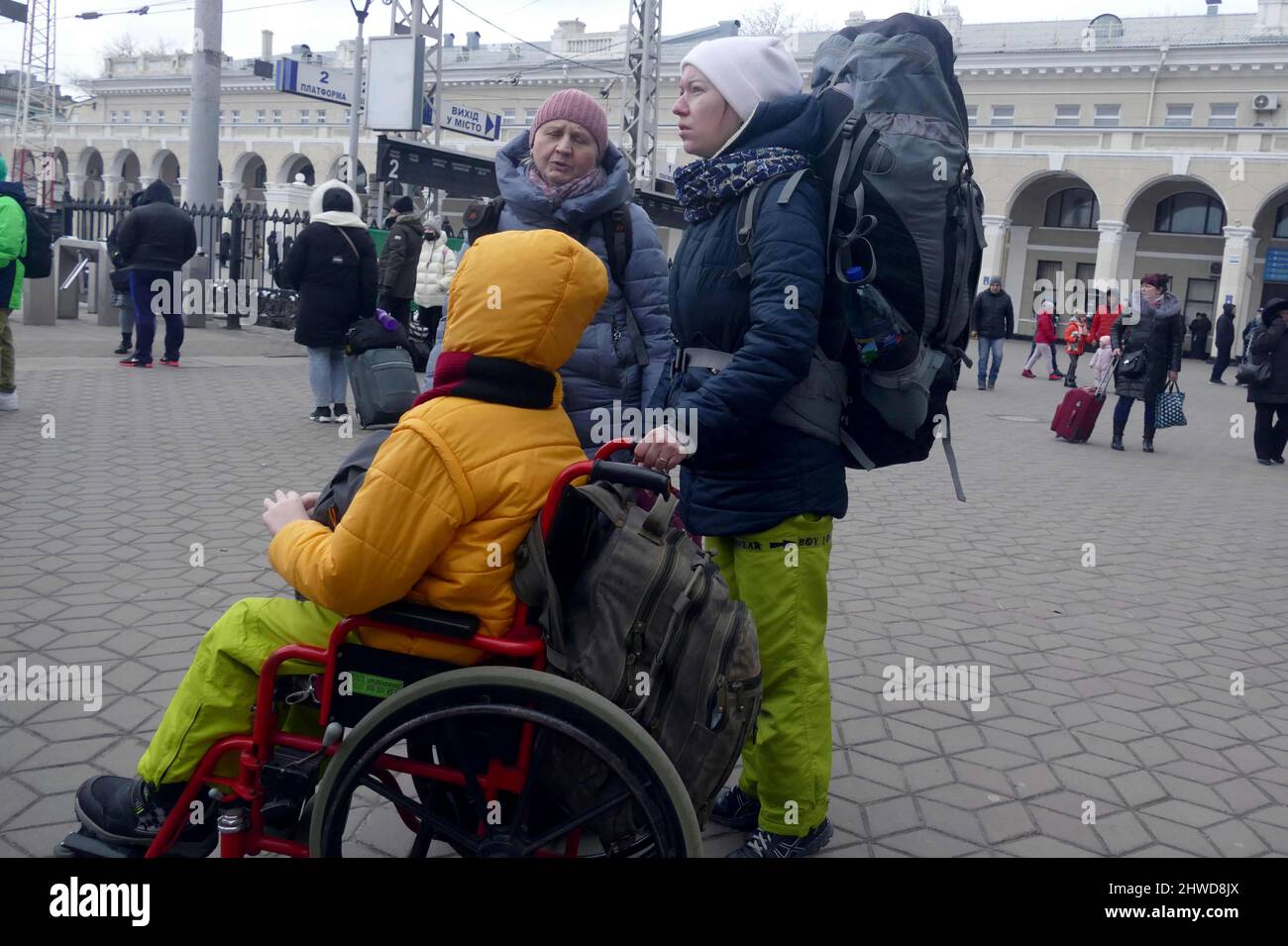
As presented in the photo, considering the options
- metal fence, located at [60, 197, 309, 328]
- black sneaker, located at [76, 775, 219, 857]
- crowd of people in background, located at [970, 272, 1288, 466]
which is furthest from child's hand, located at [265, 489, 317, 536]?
metal fence, located at [60, 197, 309, 328]

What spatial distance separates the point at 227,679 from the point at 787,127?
5.76ft

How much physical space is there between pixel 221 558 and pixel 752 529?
345 cm

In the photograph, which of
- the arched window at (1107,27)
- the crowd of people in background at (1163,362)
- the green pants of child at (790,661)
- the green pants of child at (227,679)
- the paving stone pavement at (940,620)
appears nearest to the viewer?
the green pants of child at (227,679)

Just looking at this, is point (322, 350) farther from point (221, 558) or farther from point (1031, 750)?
point (1031, 750)

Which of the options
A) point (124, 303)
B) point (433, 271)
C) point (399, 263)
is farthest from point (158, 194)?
point (433, 271)

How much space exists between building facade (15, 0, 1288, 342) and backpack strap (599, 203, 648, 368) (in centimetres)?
2660

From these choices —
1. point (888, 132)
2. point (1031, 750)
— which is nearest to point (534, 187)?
point (888, 132)

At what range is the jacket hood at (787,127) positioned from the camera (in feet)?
9.20

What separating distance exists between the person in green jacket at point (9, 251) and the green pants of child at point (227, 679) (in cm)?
686

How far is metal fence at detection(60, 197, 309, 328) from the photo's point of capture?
1670cm

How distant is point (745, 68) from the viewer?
2.85m

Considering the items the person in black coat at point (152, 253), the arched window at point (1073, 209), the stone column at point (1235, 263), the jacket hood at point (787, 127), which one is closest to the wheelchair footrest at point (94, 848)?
the jacket hood at point (787, 127)

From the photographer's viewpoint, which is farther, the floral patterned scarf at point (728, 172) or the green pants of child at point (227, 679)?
the floral patterned scarf at point (728, 172)

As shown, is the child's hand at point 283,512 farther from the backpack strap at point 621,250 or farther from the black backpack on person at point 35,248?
the black backpack on person at point 35,248
